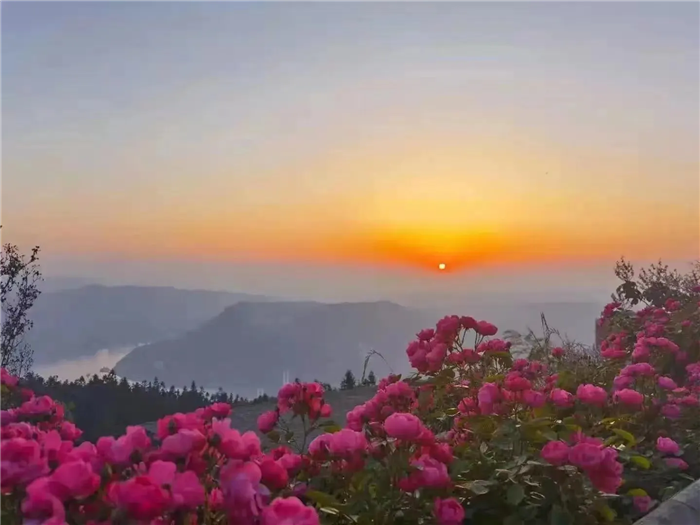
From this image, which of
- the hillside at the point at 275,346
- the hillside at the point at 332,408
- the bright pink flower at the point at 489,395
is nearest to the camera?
the bright pink flower at the point at 489,395

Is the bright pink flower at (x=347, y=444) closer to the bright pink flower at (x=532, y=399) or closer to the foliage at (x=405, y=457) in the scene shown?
the foliage at (x=405, y=457)

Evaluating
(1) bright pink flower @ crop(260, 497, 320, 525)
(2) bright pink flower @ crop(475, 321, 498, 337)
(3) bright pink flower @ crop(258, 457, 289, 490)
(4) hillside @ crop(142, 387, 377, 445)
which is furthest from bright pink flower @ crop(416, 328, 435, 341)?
(1) bright pink flower @ crop(260, 497, 320, 525)

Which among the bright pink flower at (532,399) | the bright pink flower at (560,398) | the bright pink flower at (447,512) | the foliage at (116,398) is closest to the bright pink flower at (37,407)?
the bright pink flower at (447,512)

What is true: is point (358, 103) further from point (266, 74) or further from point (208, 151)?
point (208, 151)

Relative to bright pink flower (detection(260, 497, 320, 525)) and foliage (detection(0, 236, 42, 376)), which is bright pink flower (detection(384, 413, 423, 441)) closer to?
bright pink flower (detection(260, 497, 320, 525))

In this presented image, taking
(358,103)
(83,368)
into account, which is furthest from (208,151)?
(83,368)

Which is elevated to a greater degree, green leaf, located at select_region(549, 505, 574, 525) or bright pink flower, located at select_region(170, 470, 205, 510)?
bright pink flower, located at select_region(170, 470, 205, 510)

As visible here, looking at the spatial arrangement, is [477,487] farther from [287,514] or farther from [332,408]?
[332,408]
